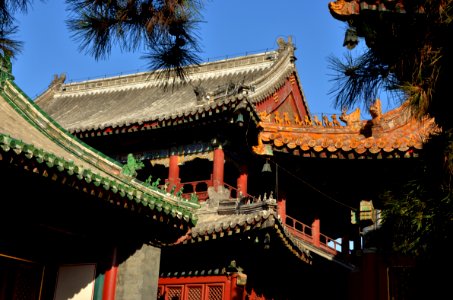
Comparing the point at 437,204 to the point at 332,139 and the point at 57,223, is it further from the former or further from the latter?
the point at 332,139

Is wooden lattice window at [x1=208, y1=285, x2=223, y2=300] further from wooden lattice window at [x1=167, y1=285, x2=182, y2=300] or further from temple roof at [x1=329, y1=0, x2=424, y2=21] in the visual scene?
temple roof at [x1=329, y1=0, x2=424, y2=21]

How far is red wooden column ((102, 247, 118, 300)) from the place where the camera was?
9.49 meters

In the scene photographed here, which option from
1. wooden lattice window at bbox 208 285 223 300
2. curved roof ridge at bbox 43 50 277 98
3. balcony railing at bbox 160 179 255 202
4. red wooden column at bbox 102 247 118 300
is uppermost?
curved roof ridge at bbox 43 50 277 98

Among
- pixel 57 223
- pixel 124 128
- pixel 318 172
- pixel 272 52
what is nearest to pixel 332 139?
pixel 318 172

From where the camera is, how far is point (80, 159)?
33.8 ft

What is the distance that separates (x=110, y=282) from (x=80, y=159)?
2.04m

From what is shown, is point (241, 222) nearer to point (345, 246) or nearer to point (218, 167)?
point (218, 167)

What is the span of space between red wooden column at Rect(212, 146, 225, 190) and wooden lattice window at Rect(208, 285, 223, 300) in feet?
7.63

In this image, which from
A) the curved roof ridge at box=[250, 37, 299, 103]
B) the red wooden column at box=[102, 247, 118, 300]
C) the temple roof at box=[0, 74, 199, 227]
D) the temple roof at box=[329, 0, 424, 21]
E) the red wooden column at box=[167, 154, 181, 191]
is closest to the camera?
the temple roof at box=[329, 0, 424, 21]

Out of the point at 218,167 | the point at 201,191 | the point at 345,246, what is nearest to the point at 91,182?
the point at 218,167

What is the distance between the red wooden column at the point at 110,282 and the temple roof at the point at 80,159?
3.53 ft

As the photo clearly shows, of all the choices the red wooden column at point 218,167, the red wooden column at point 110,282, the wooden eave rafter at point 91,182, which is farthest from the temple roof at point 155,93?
the red wooden column at point 110,282

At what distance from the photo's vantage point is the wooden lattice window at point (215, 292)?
12.0 m

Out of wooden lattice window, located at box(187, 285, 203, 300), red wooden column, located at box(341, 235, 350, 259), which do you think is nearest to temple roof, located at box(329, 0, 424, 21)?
wooden lattice window, located at box(187, 285, 203, 300)
